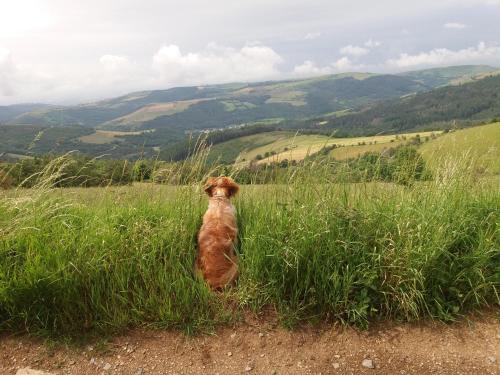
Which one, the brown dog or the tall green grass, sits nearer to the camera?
the tall green grass

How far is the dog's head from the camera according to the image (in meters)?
4.66

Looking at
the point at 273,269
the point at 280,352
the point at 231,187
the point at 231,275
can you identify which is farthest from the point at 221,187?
the point at 280,352

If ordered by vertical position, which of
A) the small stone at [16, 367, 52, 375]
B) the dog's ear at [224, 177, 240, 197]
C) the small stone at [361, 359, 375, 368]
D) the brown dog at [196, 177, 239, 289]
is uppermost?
the dog's ear at [224, 177, 240, 197]

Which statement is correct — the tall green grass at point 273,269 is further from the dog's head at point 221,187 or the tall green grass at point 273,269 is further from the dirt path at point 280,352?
the dog's head at point 221,187

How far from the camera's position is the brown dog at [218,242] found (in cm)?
396

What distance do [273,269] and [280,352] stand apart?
0.76m

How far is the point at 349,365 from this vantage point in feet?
10.6

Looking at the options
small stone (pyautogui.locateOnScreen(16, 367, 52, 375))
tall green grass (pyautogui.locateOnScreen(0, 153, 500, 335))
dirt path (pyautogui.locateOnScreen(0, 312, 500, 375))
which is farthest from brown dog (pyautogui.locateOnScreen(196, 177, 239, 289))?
small stone (pyautogui.locateOnScreen(16, 367, 52, 375))

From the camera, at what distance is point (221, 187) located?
15.4 feet

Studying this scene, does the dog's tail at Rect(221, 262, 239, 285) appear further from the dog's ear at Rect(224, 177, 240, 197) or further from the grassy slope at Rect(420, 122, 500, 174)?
the grassy slope at Rect(420, 122, 500, 174)

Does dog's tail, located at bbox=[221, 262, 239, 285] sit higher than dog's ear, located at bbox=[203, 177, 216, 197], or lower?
lower

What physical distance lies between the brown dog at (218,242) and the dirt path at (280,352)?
0.57 metres

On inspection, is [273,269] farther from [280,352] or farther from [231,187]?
[231,187]

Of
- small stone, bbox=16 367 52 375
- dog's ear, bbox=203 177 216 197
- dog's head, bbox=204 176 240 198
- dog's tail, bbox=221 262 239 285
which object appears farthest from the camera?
dog's ear, bbox=203 177 216 197
